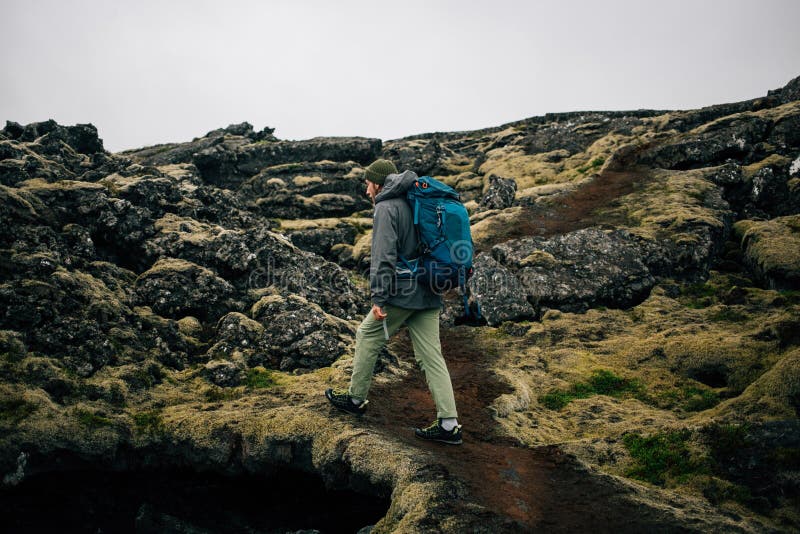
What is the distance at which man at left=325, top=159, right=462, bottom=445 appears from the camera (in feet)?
27.5

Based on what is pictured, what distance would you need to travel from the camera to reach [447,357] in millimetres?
15797

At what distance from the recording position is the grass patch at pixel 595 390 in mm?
12109

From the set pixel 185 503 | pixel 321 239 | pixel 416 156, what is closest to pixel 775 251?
pixel 185 503

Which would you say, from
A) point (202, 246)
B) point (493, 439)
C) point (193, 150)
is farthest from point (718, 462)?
point (193, 150)

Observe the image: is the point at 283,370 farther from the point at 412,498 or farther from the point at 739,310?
the point at 739,310

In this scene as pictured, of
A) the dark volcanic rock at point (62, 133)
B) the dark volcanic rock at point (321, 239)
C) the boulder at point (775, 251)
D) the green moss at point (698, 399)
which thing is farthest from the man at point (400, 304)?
the dark volcanic rock at point (62, 133)

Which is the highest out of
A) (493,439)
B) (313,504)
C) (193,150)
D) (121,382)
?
(193,150)

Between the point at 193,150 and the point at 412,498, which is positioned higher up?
the point at 193,150

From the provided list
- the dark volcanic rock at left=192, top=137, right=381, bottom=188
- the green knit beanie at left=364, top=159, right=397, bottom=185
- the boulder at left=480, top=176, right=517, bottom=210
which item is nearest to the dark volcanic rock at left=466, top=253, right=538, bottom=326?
the green knit beanie at left=364, top=159, right=397, bottom=185

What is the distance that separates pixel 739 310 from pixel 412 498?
45.3 feet

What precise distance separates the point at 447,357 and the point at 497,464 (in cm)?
745

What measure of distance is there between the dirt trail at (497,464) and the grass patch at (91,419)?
5124mm

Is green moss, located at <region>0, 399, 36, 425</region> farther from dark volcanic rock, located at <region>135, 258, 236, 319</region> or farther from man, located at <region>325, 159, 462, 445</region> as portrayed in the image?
man, located at <region>325, 159, 462, 445</region>

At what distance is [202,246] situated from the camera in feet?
58.5
